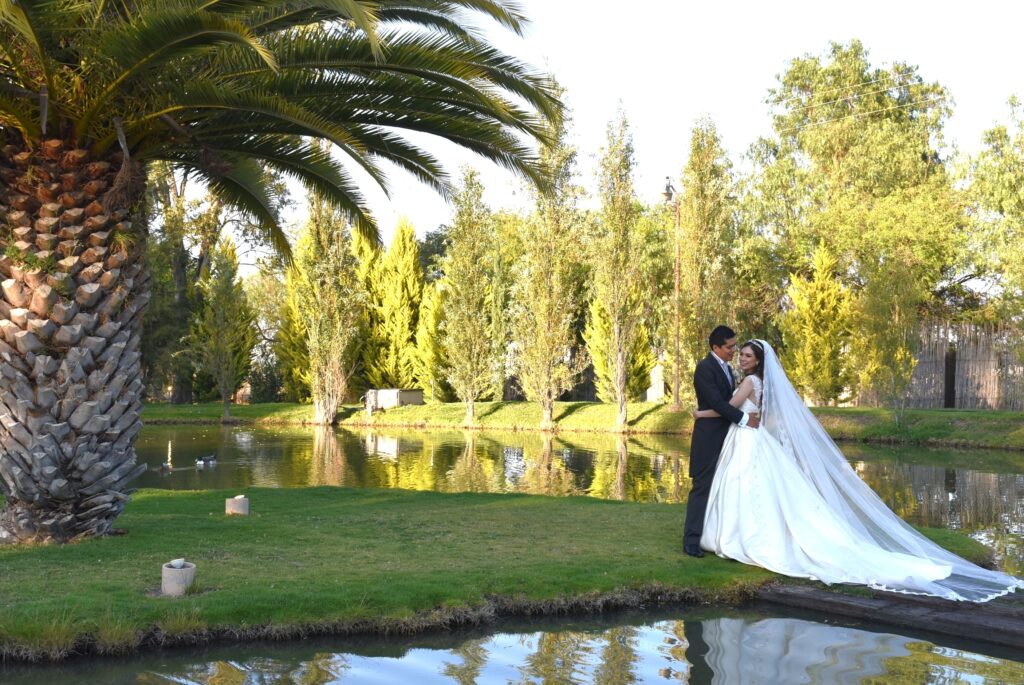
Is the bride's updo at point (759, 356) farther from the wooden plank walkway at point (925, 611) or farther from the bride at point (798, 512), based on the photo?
the wooden plank walkway at point (925, 611)

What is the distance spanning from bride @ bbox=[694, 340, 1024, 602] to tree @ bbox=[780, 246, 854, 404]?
84.8 ft

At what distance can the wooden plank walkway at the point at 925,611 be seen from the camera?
637cm

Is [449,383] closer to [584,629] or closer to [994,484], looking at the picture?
[994,484]

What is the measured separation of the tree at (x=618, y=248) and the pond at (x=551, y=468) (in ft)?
13.4

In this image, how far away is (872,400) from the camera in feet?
111

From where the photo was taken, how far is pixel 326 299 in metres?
36.3

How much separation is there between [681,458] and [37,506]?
1683 centimetres

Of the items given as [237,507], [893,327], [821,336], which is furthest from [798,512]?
[821,336]

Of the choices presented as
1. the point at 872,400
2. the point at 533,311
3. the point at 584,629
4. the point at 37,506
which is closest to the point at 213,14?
the point at 37,506

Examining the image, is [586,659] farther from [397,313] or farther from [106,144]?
[397,313]

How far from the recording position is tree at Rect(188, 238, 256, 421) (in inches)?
1427

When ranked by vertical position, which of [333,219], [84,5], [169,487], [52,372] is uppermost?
[333,219]

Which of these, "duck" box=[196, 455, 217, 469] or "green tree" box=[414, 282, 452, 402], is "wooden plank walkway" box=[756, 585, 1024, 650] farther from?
"green tree" box=[414, 282, 452, 402]

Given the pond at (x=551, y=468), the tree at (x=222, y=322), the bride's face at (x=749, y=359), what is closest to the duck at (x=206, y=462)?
the pond at (x=551, y=468)
